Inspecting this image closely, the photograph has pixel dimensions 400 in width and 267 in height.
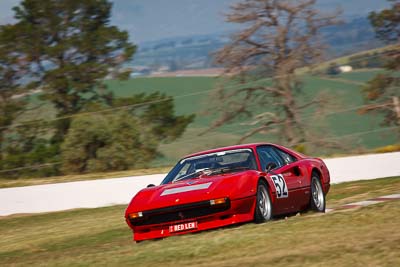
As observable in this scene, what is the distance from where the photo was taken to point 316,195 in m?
12.8

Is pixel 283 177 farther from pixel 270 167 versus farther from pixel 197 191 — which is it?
pixel 197 191

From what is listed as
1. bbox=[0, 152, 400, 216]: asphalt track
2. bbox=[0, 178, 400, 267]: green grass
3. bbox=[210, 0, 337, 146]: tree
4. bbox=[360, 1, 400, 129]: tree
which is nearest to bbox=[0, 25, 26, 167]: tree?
bbox=[210, 0, 337, 146]: tree

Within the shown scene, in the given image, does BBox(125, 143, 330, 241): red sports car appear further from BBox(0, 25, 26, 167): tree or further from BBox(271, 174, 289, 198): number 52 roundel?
BBox(0, 25, 26, 167): tree

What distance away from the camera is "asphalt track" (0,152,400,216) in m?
20.7

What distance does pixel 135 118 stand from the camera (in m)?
32.9

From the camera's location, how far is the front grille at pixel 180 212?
10.5 meters

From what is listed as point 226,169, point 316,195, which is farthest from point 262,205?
point 316,195

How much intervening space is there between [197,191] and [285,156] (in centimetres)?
233

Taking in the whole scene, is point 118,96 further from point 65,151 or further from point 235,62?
point 65,151

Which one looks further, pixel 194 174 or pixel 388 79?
pixel 388 79

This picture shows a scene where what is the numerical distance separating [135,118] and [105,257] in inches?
934

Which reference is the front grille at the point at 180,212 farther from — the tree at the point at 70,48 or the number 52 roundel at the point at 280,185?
the tree at the point at 70,48

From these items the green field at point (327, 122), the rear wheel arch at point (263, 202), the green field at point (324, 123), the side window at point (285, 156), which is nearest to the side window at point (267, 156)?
the side window at point (285, 156)

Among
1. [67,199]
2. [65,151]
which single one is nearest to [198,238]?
[67,199]
